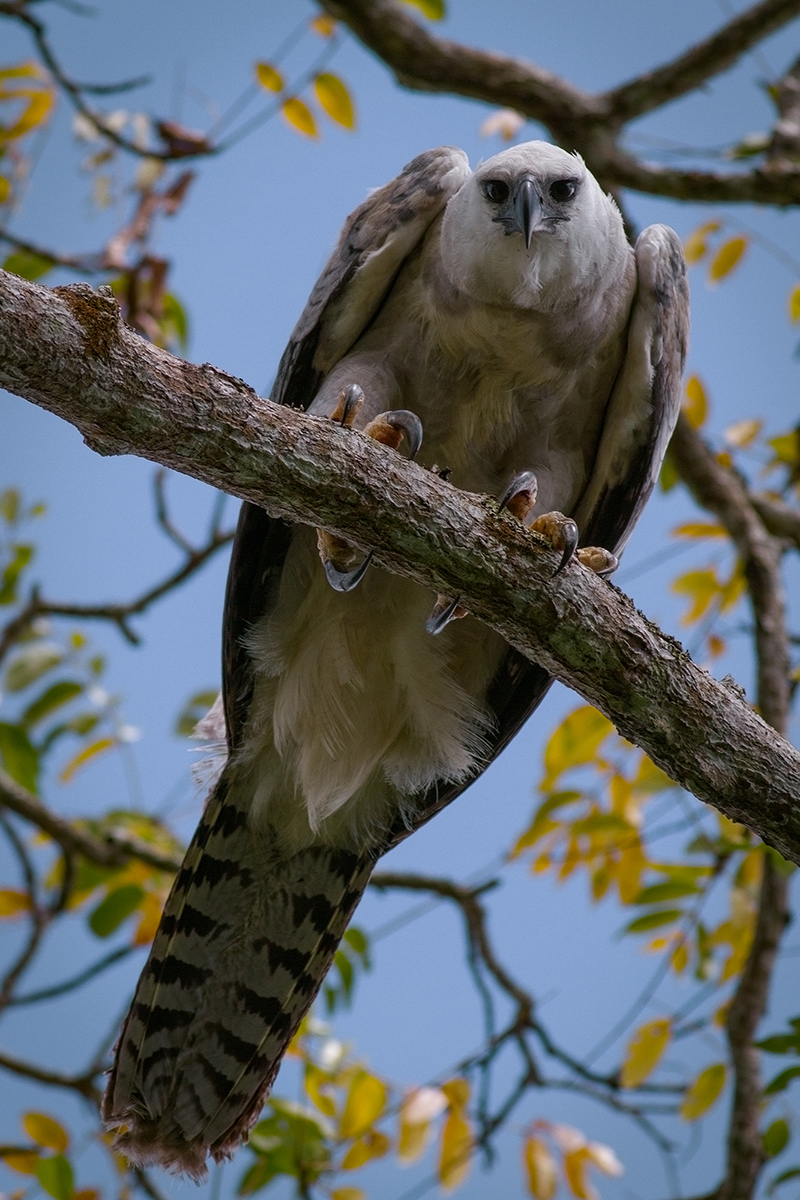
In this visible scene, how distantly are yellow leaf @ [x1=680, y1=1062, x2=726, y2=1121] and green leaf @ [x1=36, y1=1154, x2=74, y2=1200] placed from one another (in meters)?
1.97

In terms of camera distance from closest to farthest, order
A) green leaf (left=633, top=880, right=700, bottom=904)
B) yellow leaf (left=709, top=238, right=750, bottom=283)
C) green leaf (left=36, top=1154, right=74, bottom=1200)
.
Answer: green leaf (left=36, top=1154, right=74, bottom=1200), green leaf (left=633, top=880, right=700, bottom=904), yellow leaf (left=709, top=238, right=750, bottom=283)

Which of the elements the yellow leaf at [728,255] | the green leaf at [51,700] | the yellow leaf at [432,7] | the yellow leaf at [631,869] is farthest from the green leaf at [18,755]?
the yellow leaf at [728,255]

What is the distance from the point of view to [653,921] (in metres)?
4.01

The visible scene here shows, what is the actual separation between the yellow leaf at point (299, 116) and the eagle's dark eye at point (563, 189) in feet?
6.04

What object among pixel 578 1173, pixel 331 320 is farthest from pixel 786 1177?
pixel 331 320

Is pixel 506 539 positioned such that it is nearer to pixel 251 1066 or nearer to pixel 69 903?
pixel 251 1066

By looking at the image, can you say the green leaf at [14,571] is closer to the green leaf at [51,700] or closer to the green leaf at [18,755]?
the green leaf at [51,700]

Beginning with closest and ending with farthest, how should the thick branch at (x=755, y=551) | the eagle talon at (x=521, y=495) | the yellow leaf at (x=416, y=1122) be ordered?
the eagle talon at (x=521, y=495)
the yellow leaf at (x=416, y=1122)
the thick branch at (x=755, y=551)

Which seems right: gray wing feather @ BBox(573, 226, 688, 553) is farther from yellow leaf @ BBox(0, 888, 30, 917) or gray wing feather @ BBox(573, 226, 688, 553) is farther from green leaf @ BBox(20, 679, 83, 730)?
yellow leaf @ BBox(0, 888, 30, 917)

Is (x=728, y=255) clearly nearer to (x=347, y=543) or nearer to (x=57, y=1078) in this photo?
(x=347, y=543)

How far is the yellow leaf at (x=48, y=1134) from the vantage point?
4.08 metres

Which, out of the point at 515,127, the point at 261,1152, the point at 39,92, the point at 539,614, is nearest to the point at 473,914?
the point at 261,1152

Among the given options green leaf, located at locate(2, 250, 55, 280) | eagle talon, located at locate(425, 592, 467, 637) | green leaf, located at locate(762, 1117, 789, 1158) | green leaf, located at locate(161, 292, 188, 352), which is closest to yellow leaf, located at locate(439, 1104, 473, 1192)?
green leaf, located at locate(762, 1117, 789, 1158)

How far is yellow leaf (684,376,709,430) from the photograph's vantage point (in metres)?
4.96
